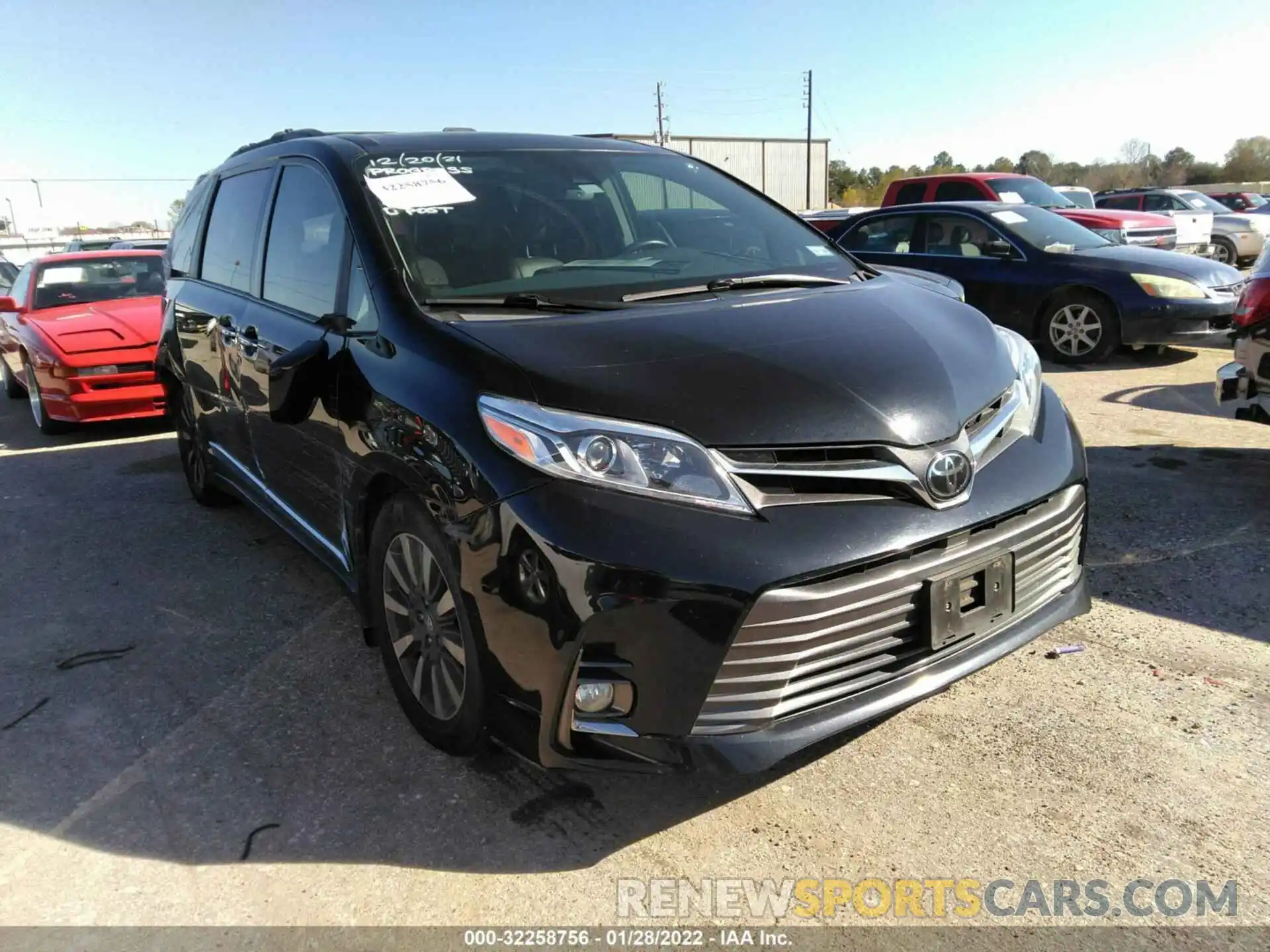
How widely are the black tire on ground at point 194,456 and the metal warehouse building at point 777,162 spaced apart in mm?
44751

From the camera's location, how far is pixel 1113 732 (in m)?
2.83

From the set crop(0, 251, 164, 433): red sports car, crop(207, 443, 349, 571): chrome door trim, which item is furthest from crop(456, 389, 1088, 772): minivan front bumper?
crop(0, 251, 164, 433): red sports car

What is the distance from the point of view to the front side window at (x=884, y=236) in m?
9.86

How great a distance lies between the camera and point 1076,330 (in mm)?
8656

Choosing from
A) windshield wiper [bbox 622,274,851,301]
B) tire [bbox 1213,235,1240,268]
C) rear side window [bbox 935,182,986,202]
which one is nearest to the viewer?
windshield wiper [bbox 622,274,851,301]

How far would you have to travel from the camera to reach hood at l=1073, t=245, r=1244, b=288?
27.4 ft

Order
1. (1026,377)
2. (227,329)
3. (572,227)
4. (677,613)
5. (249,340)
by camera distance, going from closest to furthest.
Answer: (677,613), (1026,377), (572,227), (249,340), (227,329)

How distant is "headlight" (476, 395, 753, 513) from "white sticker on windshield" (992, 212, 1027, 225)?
26.7 ft

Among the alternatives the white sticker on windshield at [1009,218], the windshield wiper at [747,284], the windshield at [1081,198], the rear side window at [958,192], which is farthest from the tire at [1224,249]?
the windshield wiper at [747,284]

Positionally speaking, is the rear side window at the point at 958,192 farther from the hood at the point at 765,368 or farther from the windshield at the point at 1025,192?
the hood at the point at 765,368

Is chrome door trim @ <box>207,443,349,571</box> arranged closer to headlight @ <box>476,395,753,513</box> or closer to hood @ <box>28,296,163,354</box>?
headlight @ <box>476,395,753,513</box>

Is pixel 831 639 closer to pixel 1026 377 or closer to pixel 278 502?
pixel 1026 377

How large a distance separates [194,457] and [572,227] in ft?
10.2

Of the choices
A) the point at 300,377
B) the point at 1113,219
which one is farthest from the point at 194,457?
the point at 1113,219
